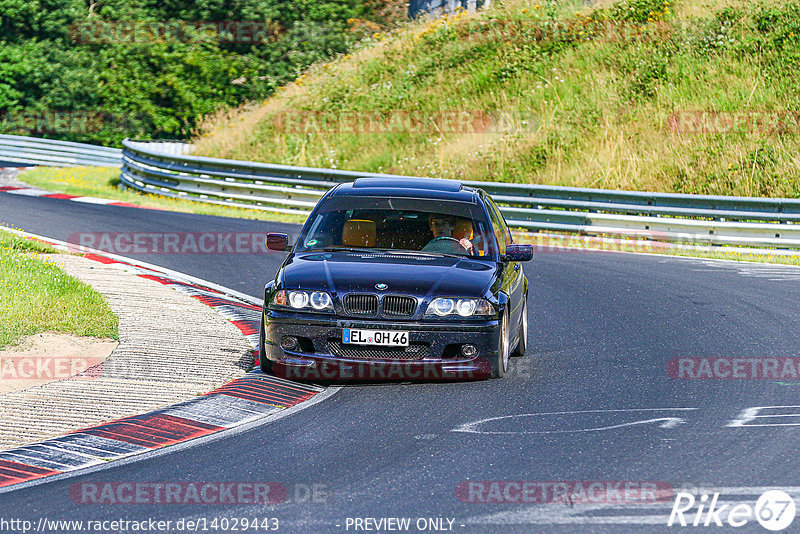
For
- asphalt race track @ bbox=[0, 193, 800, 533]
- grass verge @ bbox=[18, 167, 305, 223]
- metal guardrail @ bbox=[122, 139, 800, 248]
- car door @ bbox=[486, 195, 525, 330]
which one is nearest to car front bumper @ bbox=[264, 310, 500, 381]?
asphalt race track @ bbox=[0, 193, 800, 533]

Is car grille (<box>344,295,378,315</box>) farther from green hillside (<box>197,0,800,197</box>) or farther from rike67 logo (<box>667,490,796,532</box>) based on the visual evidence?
green hillside (<box>197,0,800,197</box>)

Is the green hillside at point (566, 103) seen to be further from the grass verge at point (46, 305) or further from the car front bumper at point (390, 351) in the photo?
the car front bumper at point (390, 351)

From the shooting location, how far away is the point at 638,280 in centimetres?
1542

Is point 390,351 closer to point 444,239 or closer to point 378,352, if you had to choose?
point 378,352

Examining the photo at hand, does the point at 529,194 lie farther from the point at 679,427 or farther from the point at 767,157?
the point at 679,427

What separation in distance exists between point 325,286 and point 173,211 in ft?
52.0

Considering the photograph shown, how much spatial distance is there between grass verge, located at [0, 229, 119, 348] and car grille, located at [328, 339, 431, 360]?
275 centimetres

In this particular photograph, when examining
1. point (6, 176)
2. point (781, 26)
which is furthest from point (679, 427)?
point (6, 176)

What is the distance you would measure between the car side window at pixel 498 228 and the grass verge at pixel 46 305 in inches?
143

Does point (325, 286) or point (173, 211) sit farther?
point (173, 211)

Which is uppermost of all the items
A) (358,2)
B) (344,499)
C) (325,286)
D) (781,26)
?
(358,2)

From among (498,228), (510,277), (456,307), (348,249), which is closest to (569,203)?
(498,228)

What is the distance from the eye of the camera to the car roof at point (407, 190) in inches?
398

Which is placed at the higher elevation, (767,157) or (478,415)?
(767,157)
